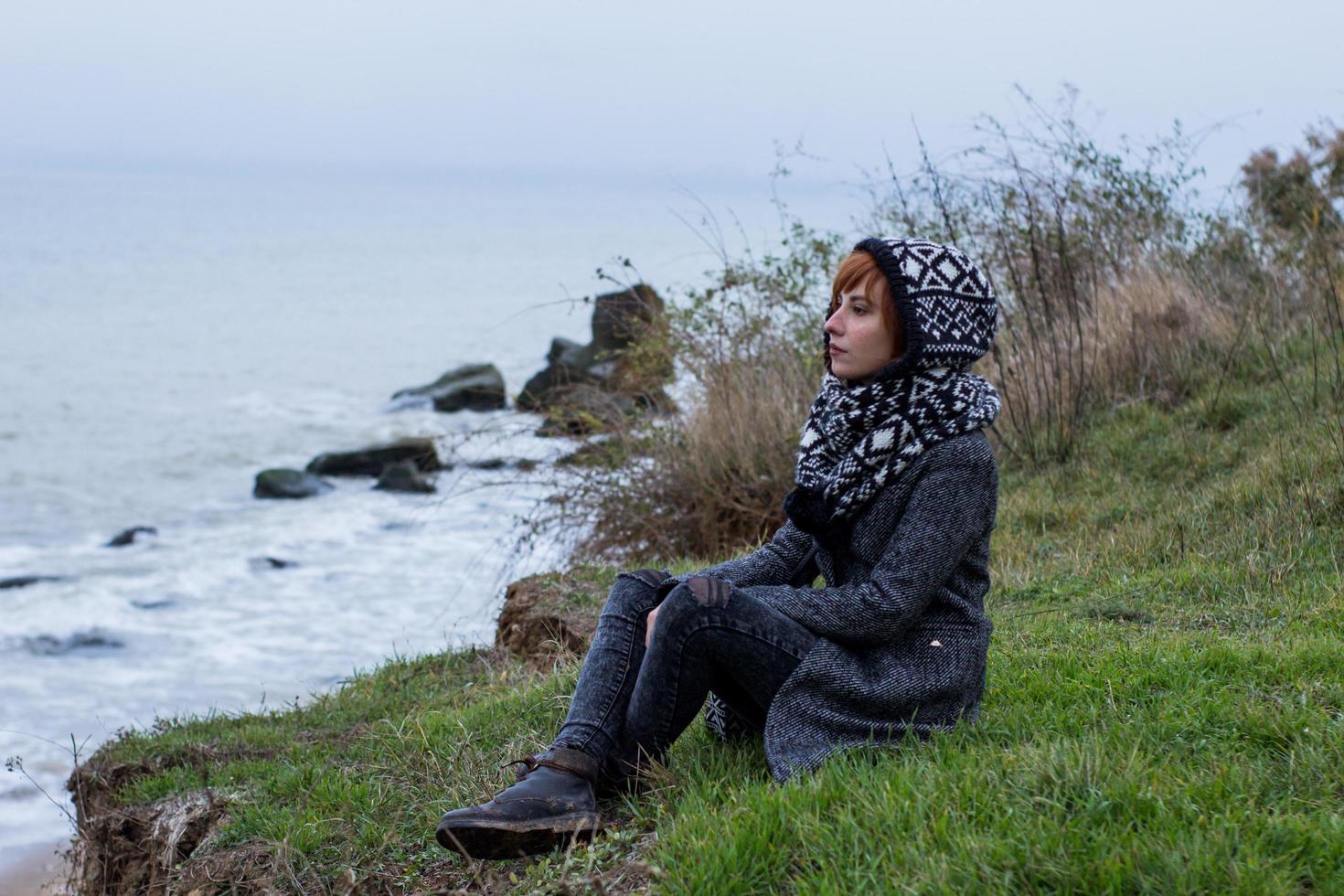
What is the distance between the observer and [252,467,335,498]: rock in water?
16781mm

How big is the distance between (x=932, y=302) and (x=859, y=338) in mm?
219

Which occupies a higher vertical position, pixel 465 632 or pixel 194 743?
pixel 194 743

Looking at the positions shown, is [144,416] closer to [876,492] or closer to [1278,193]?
[1278,193]

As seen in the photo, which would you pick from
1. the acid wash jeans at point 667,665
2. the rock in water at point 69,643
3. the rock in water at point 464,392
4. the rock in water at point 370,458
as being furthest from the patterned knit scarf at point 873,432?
the rock in water at point 464,392

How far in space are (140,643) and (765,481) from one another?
6478 mm

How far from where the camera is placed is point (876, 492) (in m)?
3.16

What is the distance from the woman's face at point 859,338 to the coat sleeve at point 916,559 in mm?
350

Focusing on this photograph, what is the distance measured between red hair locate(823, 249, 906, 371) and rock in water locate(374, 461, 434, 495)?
14.0 metres

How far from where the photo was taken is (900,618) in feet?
9.99

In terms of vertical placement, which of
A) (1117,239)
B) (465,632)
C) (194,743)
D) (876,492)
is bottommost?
(465,632)

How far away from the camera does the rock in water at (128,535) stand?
14.8 meters

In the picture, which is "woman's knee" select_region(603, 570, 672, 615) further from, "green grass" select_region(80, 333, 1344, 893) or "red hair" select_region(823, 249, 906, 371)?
"red hair" select_region(823, 249, 906, 371)

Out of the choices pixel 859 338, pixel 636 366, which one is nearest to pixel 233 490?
pixel 636 366

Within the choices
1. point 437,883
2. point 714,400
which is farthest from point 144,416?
point 437,883
